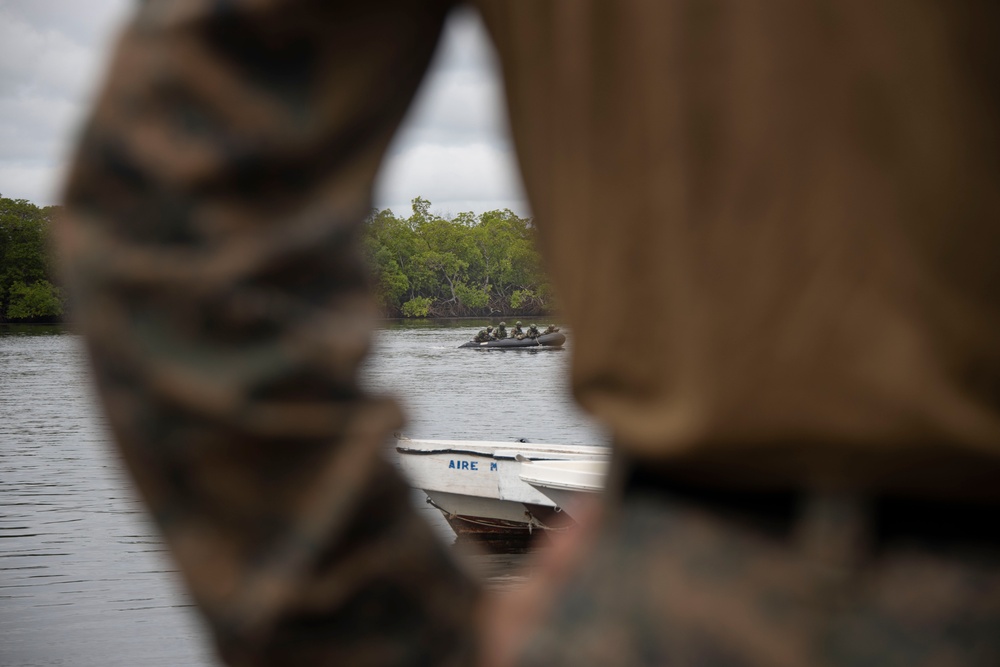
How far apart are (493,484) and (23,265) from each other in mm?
128954

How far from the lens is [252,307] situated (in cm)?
104

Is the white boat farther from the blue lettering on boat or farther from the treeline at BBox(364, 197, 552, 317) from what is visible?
the treeline at BBox(364, 197, 552, 317)

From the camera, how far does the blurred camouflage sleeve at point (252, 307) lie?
1035 mm

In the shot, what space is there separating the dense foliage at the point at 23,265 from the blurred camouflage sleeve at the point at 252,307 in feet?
461

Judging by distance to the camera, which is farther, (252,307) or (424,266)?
(424,266)

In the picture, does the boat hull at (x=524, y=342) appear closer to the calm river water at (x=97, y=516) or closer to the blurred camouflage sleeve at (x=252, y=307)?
the calm river water at (x=97, y=516)

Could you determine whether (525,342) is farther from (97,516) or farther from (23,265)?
(23,265)

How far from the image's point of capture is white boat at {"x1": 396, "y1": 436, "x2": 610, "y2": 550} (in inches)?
683

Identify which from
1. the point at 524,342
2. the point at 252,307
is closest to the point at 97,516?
the point at 252,307

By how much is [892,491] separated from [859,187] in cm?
26

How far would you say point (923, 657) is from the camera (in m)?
0.98

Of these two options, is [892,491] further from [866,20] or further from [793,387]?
[866,20]

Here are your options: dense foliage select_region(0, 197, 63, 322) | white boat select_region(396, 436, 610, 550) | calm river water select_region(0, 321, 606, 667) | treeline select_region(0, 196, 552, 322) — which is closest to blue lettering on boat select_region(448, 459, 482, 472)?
white boat select_region(396, 436, 610, 550)

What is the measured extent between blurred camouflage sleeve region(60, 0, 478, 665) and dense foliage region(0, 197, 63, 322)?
461ft
